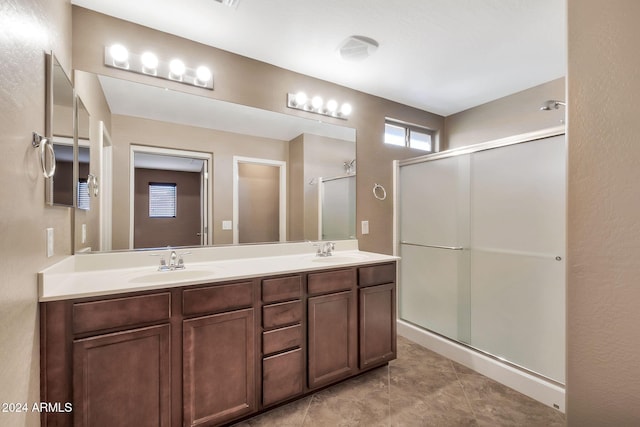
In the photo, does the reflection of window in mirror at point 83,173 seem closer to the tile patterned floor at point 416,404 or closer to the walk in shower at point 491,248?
the tile patterned floor at point 416,404

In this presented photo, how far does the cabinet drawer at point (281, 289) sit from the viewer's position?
65.6 inches

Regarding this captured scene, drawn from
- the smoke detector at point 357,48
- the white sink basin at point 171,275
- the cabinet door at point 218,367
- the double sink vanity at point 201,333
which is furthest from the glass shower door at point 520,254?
the white sink basin at point 171,275

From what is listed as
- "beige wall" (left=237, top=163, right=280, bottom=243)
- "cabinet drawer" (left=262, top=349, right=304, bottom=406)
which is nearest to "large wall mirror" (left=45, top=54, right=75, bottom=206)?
"beige wall" (left=237, top=163, right=280, bottom=243)

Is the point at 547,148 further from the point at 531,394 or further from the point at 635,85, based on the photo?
the point at 531,394

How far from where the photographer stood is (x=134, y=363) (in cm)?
131

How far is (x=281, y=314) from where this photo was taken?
1712mm

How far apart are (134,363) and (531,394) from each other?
2.47m

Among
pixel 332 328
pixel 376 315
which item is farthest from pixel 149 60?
pixel 376 315

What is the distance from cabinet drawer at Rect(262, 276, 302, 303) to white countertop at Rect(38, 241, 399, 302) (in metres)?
0.06

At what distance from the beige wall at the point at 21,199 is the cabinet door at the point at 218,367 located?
22.7 inches

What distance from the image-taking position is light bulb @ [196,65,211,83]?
6.65 ft

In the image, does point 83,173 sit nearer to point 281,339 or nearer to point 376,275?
point 281,339

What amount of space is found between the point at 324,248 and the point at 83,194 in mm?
1709

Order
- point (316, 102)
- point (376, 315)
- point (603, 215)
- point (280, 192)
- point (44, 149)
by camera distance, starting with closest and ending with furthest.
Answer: point (603, 215) < point (44, 149) < point (376, 315) < point (280, 192) < point (316, 102)
